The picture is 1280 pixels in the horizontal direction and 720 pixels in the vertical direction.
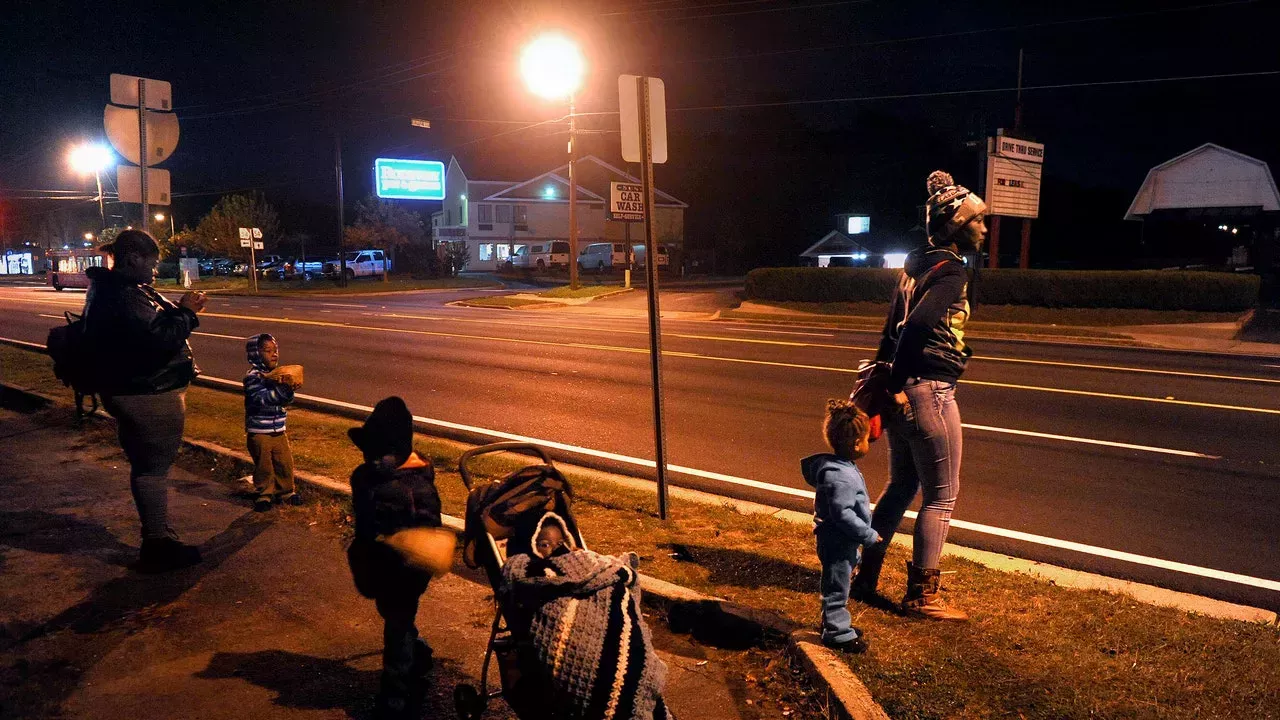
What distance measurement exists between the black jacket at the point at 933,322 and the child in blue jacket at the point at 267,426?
13.6 ft

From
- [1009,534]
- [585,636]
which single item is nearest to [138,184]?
[585,636]

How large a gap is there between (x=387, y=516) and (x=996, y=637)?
2747 millimetres

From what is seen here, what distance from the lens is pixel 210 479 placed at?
686cm

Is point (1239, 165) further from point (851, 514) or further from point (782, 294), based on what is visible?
point (851, 514)

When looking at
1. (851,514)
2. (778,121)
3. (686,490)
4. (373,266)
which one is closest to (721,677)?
(851,514)

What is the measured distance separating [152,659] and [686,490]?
393 cm

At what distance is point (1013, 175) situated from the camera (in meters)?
24.4

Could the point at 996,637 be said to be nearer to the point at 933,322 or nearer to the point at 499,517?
the point at 933,322

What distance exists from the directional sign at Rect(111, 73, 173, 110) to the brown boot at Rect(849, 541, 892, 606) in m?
7.39

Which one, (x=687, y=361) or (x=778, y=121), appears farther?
(x=778, y=121)

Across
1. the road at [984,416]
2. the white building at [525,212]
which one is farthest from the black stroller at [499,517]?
the white building at [525,212]

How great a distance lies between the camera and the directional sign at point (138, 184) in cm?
780

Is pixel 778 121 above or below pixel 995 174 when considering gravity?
above

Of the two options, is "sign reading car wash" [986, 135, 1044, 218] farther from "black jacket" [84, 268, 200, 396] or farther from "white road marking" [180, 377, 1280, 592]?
"black jacket" [84, 268, 200, 396]
